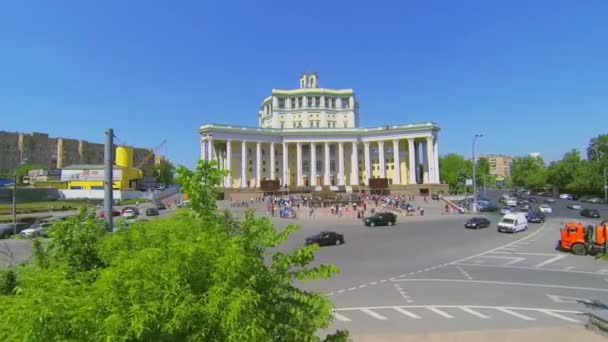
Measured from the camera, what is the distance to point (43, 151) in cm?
13125

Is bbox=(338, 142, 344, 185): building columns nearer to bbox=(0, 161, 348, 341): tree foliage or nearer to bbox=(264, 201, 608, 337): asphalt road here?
bbox=(264, 201, 608, 337): asphalt road

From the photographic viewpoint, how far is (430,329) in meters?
12.8

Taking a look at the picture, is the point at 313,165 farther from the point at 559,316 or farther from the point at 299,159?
the point at 559,316

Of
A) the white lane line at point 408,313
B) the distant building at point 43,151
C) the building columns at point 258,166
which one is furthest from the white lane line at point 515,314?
the distant building at point 43,151

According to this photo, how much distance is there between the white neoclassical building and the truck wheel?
7147 centimetres

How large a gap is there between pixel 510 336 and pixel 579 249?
66.0 feet

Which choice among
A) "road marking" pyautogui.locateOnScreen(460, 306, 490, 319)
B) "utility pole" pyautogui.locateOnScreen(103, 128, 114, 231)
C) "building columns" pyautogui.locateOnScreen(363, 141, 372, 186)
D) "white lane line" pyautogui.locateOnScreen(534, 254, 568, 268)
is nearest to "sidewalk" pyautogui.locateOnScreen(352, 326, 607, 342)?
"road marking" pyautogui.locateOnScreen(460, 306, 490, 319)

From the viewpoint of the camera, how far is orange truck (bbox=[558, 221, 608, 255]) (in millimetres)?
26062

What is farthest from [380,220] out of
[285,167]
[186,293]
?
[285,167]

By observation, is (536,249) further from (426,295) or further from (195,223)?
(195,223)

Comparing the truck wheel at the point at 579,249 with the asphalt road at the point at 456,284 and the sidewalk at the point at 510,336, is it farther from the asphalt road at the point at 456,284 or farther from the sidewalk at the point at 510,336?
the sidewalk at the point at 510,336

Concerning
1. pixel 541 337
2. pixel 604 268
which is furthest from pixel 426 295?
pixel 604 268

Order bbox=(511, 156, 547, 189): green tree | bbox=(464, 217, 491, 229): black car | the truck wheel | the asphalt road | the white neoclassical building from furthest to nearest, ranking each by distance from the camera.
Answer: bbox=(511, 156, 547, 189): green tree, the white neoclassical building, bbox=(464, 217, 491, 229): black car, the truck wheel, the asphalt road

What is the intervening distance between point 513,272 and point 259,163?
93.1 m
